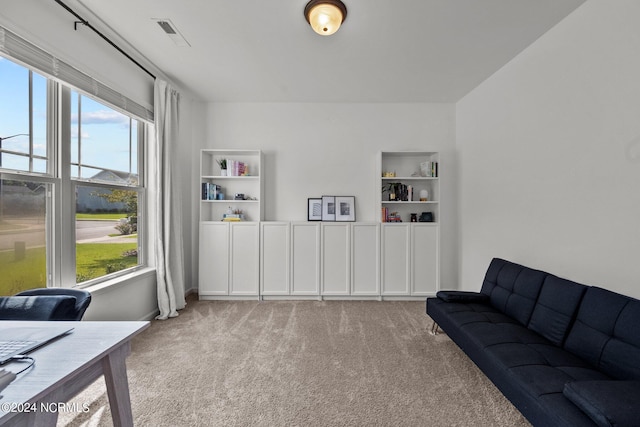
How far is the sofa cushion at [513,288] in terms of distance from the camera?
2209 mm

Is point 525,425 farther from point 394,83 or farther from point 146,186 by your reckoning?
point 146,186

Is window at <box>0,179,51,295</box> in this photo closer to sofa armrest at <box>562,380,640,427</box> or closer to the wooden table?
the wooden table

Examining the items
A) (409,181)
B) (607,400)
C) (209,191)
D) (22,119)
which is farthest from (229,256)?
(607,400)

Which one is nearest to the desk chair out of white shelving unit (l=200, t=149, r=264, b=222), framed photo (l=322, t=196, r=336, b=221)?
white shelving unit (l=200, t=149, r=264, b=222)

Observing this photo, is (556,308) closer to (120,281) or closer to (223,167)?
(120,281)

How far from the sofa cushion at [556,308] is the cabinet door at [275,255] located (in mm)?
2740

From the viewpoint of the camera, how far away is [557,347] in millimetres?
1842

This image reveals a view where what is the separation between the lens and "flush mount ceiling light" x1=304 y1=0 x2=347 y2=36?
2.03 metres

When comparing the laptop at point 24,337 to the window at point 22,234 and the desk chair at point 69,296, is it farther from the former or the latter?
the window at point 22,234

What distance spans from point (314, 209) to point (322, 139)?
1072 millimetres

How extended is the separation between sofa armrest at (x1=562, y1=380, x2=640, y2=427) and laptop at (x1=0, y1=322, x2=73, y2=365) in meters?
2.25

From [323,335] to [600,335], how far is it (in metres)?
2.09

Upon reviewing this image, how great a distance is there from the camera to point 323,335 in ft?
9.16

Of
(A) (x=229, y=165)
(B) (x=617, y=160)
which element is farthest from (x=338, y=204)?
(B) (x=617, y=160)
